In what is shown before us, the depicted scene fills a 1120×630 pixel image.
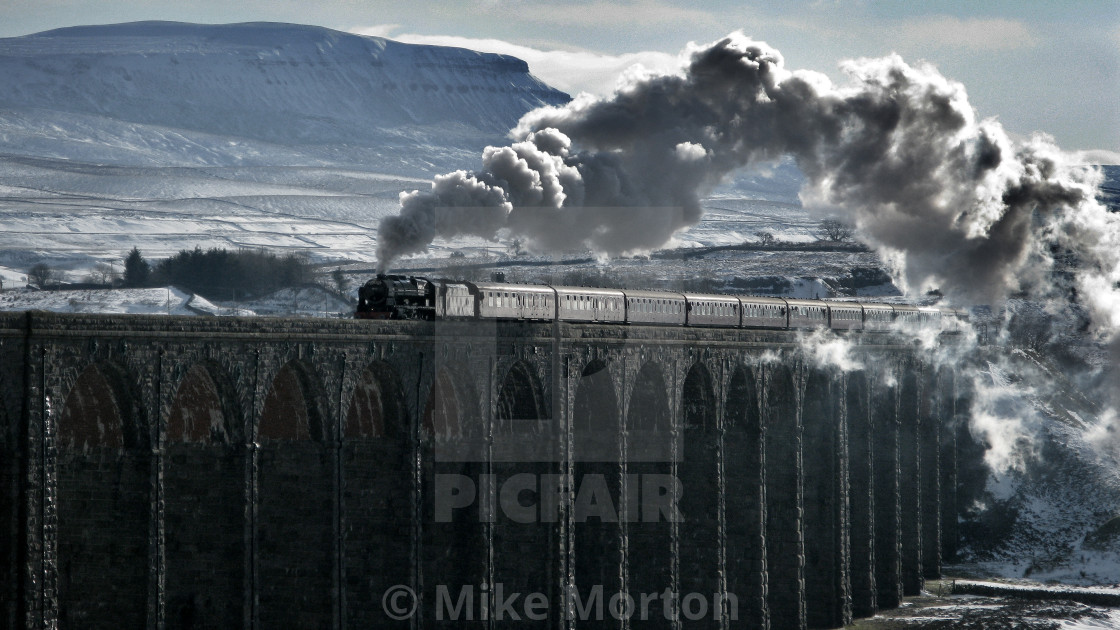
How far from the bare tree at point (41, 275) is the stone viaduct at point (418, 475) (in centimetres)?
8346

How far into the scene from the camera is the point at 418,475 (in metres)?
41.3

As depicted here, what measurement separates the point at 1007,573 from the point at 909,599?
7.62m

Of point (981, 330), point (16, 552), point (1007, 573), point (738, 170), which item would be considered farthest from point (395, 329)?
point (981, 330)

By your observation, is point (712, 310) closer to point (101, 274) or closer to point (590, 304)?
point (590, 304)

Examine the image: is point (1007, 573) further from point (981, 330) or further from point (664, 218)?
point (981, 330)

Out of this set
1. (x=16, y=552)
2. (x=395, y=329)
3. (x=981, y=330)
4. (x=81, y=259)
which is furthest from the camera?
(x=81, y=259)

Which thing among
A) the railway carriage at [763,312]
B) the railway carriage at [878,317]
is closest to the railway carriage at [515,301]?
the railway carriage at [763,312]

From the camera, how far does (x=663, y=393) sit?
51281mm

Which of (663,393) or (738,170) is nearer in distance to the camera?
(663,393)

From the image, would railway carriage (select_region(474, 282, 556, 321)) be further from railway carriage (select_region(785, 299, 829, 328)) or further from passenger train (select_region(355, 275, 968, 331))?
railway carriage (select_region(785, 299, 829, 328))

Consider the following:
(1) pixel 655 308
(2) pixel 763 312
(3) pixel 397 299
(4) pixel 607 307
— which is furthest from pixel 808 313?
(3) pixel 397 299

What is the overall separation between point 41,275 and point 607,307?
300 feet

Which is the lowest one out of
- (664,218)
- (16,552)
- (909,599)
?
(909,599)

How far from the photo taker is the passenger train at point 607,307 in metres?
45.0
